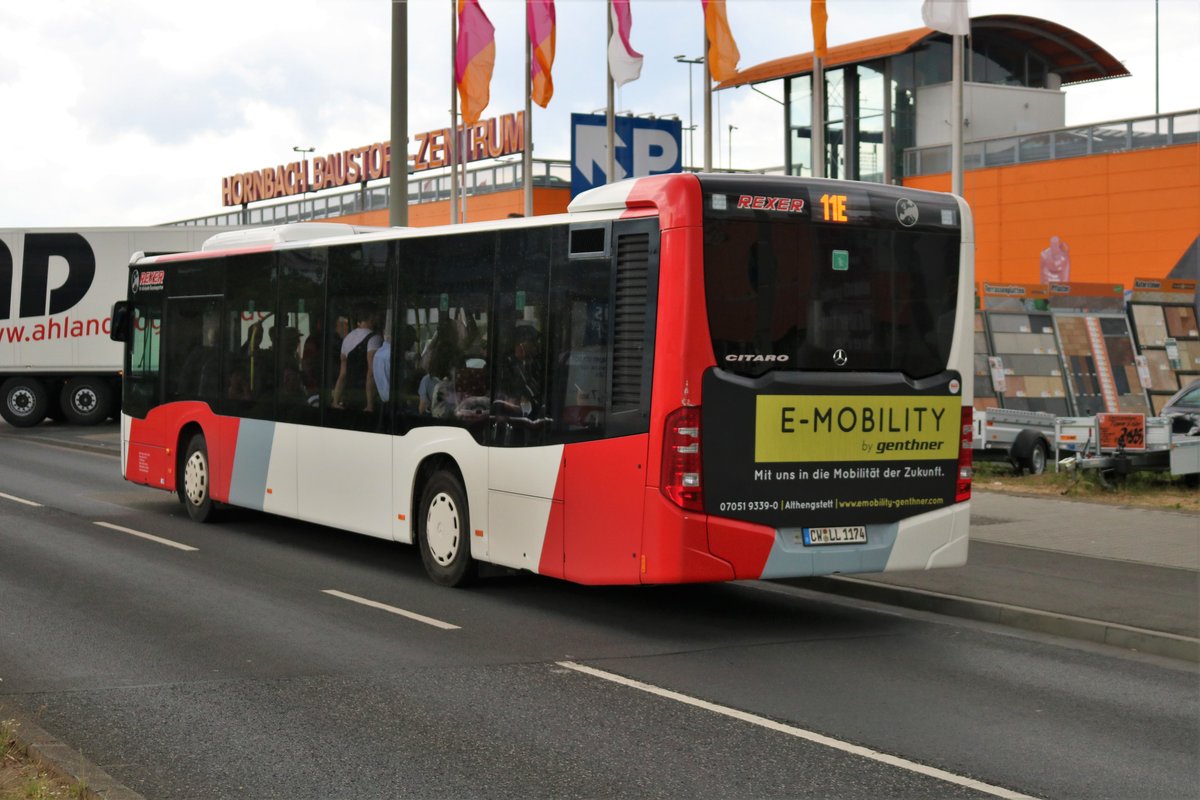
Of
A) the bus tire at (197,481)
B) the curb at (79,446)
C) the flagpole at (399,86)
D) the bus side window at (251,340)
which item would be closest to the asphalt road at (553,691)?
the bus side window at (251,340)

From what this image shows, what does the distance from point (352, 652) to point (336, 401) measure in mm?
4416

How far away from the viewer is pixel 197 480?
15.7m

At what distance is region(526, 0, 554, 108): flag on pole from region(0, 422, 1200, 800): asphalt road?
1836cm

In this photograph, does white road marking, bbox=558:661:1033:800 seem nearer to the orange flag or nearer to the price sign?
the price sign

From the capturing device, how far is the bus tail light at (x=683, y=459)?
361 inches

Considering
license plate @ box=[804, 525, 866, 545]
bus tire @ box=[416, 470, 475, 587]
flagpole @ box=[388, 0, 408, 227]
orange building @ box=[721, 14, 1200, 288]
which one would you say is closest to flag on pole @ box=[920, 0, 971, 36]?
flagpole @ box=[388, 0, 408, 227]

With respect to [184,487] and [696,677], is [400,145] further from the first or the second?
[696,677]


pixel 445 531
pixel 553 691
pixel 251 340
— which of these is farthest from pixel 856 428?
pixel 251 340

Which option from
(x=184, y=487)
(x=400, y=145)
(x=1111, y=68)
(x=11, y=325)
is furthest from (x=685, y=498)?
(x=1111, y=68)

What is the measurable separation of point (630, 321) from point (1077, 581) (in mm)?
4416

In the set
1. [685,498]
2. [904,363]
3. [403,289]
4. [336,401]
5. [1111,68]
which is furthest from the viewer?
[1111,68]

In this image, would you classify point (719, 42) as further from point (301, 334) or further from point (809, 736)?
point (809, 736)

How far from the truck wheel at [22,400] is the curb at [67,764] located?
96.1 ft

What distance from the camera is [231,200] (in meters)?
85.4
